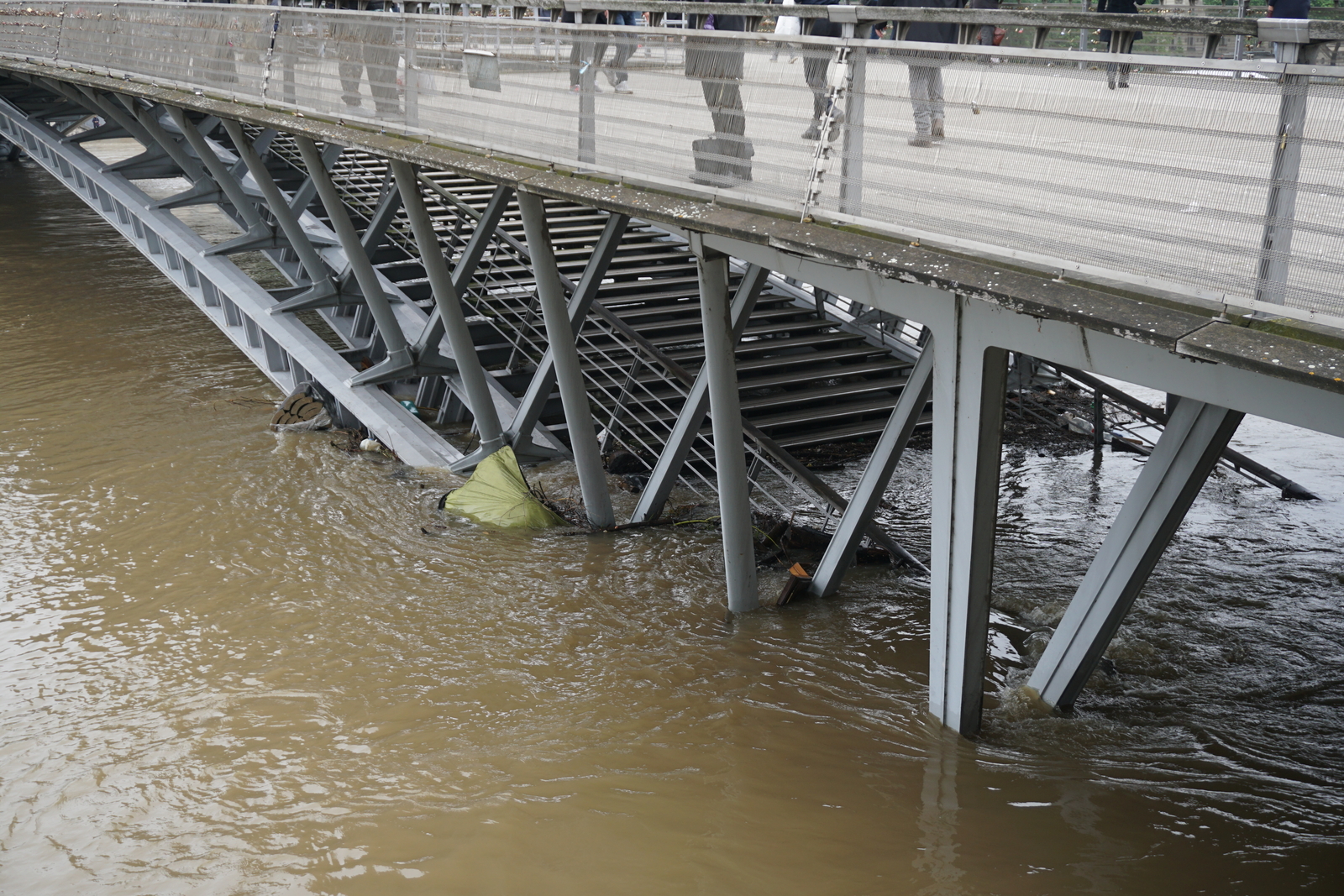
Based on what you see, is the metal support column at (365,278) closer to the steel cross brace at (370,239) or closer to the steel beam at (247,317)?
the steel beam at (247,317)

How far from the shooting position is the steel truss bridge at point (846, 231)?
353cm

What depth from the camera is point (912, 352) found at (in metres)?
13.4

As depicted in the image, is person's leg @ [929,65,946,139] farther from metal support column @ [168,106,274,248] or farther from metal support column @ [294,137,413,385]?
metal support column @ [168,106,274,248]

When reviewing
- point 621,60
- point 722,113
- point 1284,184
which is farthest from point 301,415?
point 1284,184

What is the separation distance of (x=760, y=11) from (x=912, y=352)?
829cm

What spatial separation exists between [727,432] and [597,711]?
6.49 feet

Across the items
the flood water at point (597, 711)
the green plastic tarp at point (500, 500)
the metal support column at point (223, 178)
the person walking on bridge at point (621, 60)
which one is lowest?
the flood water at point (597, 711)

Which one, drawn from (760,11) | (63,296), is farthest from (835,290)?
(63,296)

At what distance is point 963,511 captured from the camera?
514 centimetres

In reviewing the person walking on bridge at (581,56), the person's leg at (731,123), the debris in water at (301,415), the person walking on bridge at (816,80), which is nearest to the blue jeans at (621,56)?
the person walking on bridge at (581,56)

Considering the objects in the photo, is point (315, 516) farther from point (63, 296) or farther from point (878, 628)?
point (63, 296)

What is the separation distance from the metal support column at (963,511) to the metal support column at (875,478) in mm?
1251

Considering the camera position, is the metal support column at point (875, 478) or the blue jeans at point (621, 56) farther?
the metal support column at point (875, 478)

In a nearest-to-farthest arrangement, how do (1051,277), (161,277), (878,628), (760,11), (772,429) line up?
(1051,277), (760,11), (878,628), (772,429), (161,277)
